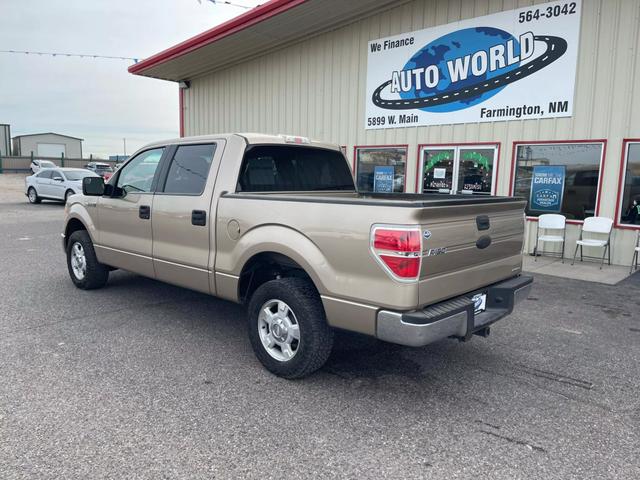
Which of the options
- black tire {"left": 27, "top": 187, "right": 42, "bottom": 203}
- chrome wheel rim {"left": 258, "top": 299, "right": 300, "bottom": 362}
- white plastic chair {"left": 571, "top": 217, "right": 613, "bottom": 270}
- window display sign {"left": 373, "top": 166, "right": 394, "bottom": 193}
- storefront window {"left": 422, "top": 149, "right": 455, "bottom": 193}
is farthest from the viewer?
black tire {"left": 27, "top": 187, "right": 42, "bottom": 203}

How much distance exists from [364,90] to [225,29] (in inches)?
157

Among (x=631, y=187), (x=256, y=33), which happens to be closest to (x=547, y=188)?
Result: (x=631, y=187)

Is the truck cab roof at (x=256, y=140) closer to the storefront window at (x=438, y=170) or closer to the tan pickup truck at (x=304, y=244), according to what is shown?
the tan pickup truck at (x=304, y=244)

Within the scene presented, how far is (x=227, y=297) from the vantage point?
14.0ft

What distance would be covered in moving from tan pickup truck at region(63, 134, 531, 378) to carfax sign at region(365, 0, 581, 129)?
5.03 metres

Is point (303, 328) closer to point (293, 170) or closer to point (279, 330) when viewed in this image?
point (279, 330)

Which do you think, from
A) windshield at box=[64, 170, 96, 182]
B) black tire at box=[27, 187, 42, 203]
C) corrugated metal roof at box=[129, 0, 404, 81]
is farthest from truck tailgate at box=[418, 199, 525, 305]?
black tire at box=[27, 187, 42, 203]

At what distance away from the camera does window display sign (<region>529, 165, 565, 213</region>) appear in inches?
353

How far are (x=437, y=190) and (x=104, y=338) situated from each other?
308 inches

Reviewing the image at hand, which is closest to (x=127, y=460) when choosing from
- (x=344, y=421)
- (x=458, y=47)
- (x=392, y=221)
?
(x=344, y=421)

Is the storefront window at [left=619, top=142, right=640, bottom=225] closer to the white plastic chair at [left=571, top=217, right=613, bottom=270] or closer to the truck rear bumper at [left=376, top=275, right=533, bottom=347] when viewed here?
the white plastic chair at [left=571, top=217, right=613, bottom=270]

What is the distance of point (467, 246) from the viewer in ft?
11.3

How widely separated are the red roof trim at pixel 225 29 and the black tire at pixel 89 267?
7226mm

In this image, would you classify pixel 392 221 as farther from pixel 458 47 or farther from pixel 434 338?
pixel 458 47
